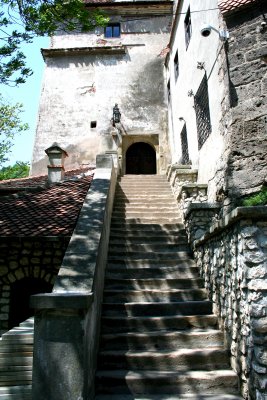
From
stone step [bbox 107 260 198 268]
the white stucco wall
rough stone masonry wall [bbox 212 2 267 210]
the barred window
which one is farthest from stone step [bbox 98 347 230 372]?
the barred window

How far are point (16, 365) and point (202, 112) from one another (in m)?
6.69

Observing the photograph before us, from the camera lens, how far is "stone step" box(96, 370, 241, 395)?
3.75 metres

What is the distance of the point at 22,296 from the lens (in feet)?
24.7

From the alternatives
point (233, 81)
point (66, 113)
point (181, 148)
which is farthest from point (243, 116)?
point (66, 113)

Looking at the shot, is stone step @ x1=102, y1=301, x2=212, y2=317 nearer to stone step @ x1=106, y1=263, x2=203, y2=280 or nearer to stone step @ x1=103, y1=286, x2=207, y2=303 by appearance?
stone step @ x1=103, y1=286, x2=207, y2=303

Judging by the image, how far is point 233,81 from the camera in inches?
252

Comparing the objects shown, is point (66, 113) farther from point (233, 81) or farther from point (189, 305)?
point (189, 305)

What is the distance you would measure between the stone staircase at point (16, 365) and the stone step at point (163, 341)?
0.90m

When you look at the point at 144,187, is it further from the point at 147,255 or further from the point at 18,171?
the point at 18,171

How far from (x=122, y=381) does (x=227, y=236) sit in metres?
1.97

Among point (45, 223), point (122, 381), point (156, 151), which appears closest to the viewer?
point (122, 381)

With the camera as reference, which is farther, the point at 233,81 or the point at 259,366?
the point at 233,81

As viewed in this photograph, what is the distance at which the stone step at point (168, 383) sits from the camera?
12.3ft

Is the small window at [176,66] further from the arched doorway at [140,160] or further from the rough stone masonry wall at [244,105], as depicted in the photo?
the rough stone masonry wall at [244,105]
